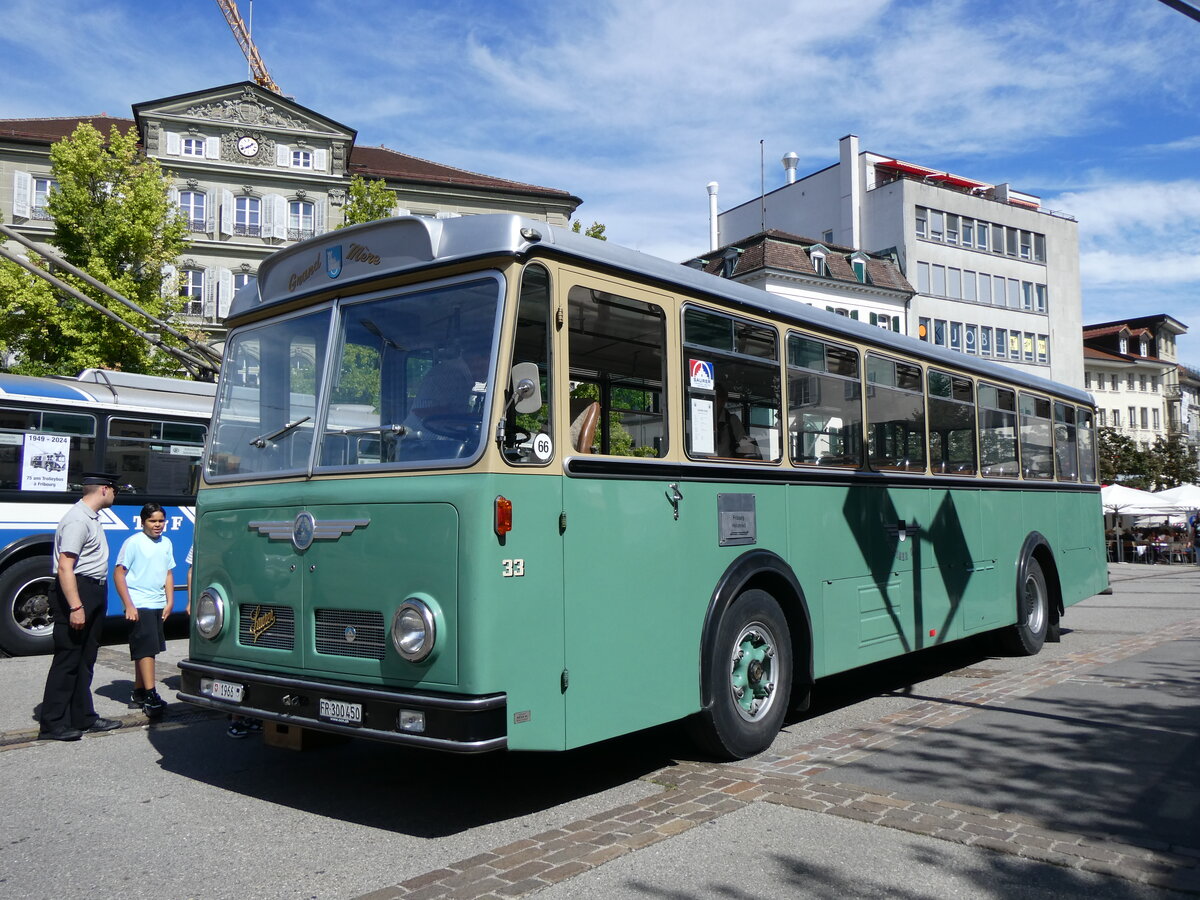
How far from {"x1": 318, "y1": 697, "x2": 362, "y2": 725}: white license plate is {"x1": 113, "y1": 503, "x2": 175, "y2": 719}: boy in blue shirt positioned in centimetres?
376

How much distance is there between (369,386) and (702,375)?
2.02 meters

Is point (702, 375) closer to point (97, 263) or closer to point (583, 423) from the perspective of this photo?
point (583, 423)

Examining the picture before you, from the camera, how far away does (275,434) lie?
235 inches

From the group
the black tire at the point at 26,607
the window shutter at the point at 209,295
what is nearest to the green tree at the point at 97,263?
the black tire at the point at 26,607

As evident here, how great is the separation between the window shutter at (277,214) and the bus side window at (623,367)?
43.0m

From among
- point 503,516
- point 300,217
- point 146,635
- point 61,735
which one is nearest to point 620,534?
point 503,516

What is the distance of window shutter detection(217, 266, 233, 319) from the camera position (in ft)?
146

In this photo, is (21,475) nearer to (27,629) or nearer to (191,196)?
(27,629)

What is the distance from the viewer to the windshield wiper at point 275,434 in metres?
5.82

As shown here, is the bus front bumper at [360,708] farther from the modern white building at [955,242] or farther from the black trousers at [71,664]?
the modern white building at [955,242]

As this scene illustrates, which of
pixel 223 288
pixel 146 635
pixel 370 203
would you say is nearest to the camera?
pixel 146 635

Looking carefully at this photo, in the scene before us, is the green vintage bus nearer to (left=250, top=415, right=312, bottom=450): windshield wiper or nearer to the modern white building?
(left=250, top=415, right=312, bottom=450): windshield wiper

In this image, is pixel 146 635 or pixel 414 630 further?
pixel 146 635

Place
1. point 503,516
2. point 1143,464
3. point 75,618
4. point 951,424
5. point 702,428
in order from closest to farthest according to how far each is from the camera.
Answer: point 503,516, point 702,428, point 75,618, point 951,424, point 1143,464
